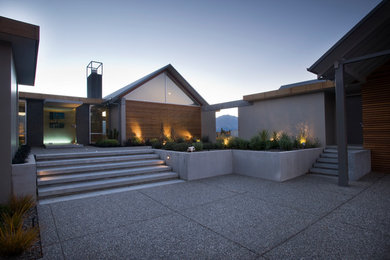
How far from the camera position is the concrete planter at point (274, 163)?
20.6 feet

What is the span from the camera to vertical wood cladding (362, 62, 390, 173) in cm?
741

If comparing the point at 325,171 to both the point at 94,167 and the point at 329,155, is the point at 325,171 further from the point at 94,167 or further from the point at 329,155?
the point at 94,167

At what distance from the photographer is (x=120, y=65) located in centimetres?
1581

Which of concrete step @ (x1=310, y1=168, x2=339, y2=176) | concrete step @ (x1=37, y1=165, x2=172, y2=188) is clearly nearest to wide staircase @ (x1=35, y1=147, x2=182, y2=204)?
concrete step @ (x1=37, y1=165, x2=172, y2=188)

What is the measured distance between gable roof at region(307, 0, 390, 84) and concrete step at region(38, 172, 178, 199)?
5.72 meters

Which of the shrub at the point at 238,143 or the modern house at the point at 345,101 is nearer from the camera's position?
the modern house at the point at 345,101

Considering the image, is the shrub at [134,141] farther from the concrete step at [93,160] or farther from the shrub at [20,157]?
the shrub at [20,157]

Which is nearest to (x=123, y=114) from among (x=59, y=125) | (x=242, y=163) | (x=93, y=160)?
(x=59, y=125)

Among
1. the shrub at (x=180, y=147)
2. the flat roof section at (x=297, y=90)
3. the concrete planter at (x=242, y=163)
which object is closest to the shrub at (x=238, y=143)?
the concrete planter at (x=242, y=163)

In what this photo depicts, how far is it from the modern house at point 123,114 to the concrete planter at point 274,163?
7.27 metres

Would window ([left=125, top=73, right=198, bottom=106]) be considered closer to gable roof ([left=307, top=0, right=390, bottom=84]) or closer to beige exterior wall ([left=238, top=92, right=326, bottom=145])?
beige exterior wall ([left=238, top=92, right=326, bottom=145])

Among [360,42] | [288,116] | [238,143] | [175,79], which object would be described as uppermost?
[175,79]

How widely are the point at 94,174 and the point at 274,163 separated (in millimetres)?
5450

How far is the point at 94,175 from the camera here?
5773 mm
